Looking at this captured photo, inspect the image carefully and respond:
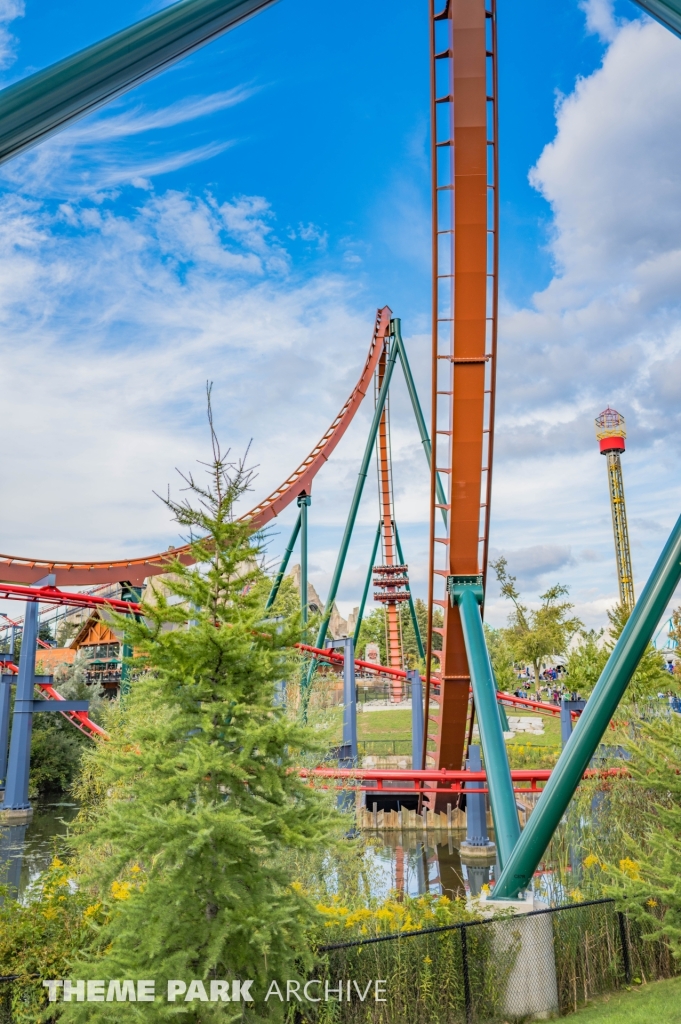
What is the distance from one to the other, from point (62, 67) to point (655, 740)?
8.09 metres

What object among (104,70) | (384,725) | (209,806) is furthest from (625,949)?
(384,725)

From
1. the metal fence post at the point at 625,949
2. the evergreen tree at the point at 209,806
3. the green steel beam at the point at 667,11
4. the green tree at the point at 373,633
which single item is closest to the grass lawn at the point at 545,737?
the metal fence post at the point at 625,949

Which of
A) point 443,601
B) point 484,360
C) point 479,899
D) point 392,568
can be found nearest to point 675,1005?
point 479,899

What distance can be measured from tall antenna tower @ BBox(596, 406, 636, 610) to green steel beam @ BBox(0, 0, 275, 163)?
170 feet

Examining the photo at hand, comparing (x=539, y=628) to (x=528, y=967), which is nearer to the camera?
(x=528, y=967)

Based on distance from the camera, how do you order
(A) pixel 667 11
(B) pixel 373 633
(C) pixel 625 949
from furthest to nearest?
(B) pixel 373 633
(C) pixel 625 949
(A) pixel 667 11

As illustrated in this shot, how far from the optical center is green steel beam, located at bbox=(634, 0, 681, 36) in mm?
2943

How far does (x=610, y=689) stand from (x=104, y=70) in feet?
18.1

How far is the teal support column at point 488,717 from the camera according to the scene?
22.7ft

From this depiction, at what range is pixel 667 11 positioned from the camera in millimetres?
3016

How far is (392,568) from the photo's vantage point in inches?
1393

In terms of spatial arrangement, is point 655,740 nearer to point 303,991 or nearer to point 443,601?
point 443,601

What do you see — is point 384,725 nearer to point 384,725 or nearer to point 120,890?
point 384,725

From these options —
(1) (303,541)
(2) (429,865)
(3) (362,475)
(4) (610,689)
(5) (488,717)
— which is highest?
(3) (362,475)
